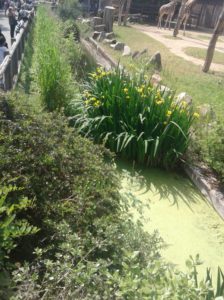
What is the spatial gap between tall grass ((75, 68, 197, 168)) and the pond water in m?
0.23

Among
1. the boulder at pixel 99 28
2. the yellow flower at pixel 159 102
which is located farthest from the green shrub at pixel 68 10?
the yellow flower at pixel 159 102

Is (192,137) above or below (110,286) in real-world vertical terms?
below

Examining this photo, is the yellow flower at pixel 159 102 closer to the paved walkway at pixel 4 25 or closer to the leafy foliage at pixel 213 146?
the leafy foliage at pixel 213 146

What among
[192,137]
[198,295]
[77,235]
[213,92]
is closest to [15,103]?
[77,235]

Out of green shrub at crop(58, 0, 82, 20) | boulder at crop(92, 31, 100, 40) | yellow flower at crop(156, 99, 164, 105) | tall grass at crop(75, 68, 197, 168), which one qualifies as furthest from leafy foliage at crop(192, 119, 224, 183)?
green shrub at crop(58, 0, 82, 20)

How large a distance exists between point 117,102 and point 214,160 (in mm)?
1330

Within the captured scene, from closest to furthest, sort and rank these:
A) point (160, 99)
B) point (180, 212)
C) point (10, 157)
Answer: point (10, 157), point (180, 212), point (160, 99)

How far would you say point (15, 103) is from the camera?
2693 millimetres

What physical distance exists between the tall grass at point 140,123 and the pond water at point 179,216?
0.23 metres

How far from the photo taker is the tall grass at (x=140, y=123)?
4.25 meters

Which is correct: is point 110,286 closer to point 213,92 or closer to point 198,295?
point 198,295

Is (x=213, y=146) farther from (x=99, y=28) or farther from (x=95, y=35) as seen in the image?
(x=99, y=28)

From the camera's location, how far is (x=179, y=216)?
3557mm

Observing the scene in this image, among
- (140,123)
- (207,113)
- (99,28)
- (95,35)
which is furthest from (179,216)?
(99,28)
